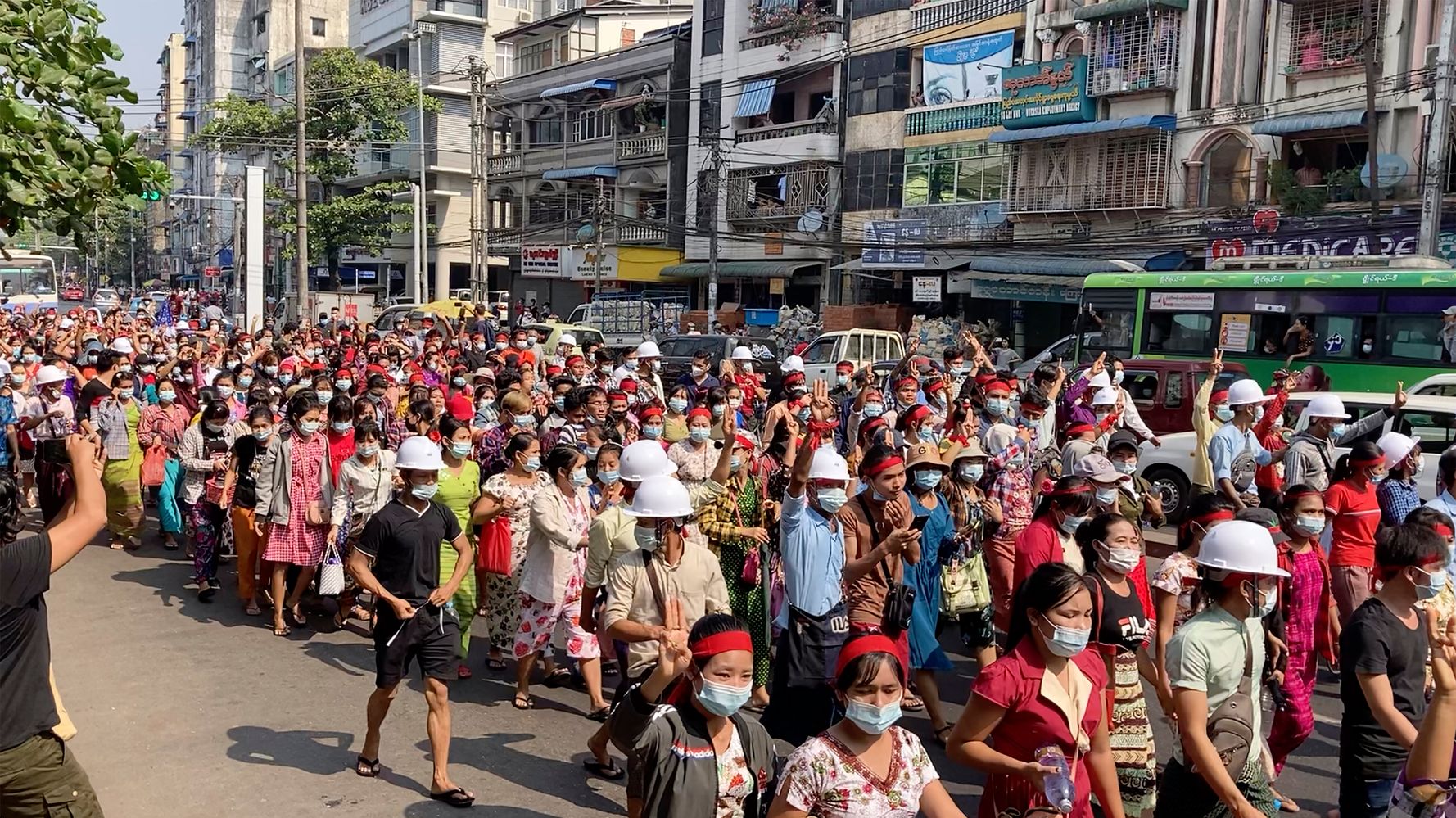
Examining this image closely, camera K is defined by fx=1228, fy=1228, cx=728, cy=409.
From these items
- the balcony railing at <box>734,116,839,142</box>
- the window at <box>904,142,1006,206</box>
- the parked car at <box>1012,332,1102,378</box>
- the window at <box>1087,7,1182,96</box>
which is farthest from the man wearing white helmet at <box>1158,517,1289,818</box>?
the balcony railing at <box>734,116,839,142</box>

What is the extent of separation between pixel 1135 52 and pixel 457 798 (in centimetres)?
2689

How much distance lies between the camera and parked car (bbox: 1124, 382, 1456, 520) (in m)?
10.5

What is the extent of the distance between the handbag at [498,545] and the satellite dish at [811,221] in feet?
96.4

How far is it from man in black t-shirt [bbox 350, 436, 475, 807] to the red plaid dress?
2867 mm

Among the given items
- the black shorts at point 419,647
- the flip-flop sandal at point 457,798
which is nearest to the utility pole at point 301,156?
the black shorts at point 419,647

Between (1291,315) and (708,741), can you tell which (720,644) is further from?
(1291,315)

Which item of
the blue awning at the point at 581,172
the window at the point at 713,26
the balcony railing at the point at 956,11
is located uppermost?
the window at the point at 713,26

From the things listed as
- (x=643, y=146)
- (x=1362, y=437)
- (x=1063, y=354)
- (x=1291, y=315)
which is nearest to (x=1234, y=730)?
(x=1362, y=437)

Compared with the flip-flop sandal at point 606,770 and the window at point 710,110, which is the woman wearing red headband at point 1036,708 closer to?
the flip-flop sandal at point 606,770

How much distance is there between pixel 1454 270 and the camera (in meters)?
16.2

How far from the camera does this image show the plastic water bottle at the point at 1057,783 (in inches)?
134

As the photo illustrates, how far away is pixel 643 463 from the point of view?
5664mm

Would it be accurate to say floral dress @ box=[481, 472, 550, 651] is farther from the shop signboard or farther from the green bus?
the shop signboard

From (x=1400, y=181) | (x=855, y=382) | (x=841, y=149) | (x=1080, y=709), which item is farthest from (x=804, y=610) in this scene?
(x=841, y=149)
